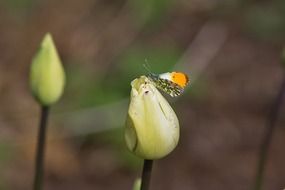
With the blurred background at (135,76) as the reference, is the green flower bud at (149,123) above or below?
below

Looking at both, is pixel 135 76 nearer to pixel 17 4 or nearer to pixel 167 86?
pixel 17 4

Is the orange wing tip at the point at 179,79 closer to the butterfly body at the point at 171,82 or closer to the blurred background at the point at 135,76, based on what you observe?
the butterfly body at the point at 171,82

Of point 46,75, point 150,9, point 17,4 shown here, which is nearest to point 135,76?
point 150,9

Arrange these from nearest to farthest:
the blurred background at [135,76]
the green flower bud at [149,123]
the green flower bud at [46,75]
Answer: the green flower bud at [149,123]
the green flower bud at [46,75]
the blurred background at [135,76]

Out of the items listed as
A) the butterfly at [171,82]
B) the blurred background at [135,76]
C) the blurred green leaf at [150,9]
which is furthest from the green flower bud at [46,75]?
the blurred green leaf at [150,9]

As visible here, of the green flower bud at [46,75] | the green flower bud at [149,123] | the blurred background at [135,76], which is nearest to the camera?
the green flower bud at [149,123]

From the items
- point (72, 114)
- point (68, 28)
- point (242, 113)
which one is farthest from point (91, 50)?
point (242, 113)
